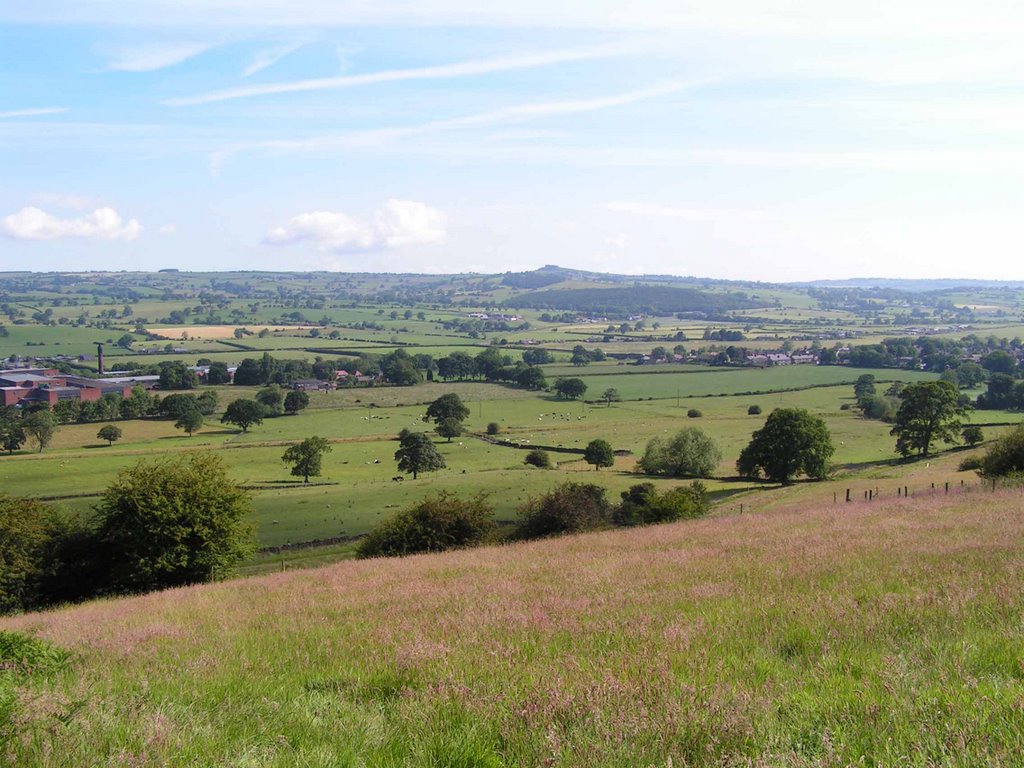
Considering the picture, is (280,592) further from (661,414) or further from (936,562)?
(661,414)

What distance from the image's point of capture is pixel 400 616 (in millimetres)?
11562

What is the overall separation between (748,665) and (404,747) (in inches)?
121

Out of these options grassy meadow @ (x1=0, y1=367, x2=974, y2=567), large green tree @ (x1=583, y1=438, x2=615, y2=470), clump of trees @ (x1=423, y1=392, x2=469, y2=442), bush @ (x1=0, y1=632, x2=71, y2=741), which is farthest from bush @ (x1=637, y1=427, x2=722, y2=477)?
bush @ (x1=0, y1=632, x2=71, y2=741)

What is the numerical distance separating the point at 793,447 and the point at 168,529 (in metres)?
50.9

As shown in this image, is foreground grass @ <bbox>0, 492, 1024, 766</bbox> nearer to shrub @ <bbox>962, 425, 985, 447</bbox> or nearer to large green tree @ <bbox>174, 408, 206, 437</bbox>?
shrub @ <bbox>962, 425, 985, 447</bbox>

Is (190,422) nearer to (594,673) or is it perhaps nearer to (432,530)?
(432,530)

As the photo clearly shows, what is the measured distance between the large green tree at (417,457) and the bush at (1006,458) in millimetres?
49522

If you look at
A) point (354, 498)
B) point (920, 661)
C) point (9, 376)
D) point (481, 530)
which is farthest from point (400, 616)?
point (9, 376)

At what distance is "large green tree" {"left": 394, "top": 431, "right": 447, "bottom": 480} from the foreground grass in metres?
65.0

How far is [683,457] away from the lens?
78625mm

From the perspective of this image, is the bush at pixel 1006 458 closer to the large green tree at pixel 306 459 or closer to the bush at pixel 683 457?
the bush at pixel 683 457

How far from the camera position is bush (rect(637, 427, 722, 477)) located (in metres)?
78.1

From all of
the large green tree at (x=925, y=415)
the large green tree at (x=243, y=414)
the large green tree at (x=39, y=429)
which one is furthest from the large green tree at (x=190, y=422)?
the large green tree at (x=925, y=415)

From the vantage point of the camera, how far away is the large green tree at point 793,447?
6744 cm
